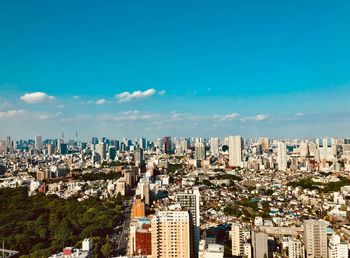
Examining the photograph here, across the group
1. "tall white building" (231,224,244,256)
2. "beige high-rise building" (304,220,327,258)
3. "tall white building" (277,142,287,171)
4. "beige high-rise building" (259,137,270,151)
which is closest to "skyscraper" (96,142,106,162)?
"tall white building" (277,142,287,171)

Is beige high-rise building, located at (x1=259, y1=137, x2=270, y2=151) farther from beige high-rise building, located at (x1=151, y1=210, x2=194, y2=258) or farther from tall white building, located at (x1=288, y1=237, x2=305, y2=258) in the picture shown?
beige high-rise building, located at (x1=151, y1=210, x2=194, y2=258)

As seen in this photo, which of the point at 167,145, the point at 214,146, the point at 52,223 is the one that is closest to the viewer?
the point at 52,223

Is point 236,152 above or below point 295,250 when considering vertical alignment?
above

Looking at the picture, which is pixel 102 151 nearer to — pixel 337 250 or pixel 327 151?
pixel 327 151

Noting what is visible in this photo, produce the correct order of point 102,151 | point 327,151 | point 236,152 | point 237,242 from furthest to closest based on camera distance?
point 102,151
point 327,151
point 236,152
point 237,242

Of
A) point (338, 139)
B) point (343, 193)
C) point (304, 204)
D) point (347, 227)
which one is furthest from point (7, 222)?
point (338, 139)

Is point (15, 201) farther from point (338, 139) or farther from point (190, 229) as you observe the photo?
point (338, 139)

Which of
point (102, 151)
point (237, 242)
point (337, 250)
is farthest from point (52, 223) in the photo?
point (102, 151)
